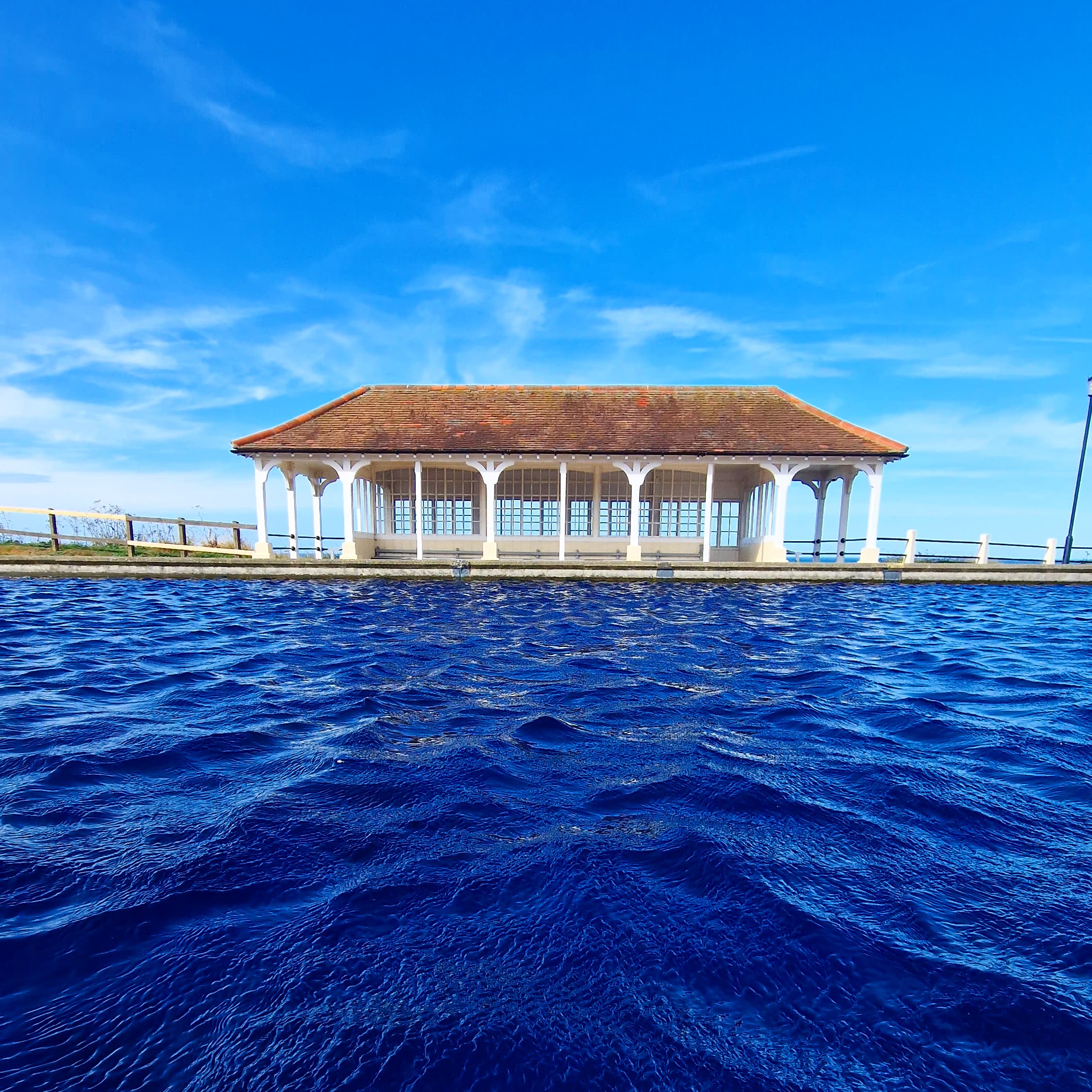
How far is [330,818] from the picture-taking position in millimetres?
2963

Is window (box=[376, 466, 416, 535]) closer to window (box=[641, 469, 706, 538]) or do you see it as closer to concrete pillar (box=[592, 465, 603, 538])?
concrete pillar (box=[592, 465, 603, 538])

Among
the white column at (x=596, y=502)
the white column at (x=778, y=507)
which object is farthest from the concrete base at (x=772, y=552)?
the white column at (x=596, y=502)

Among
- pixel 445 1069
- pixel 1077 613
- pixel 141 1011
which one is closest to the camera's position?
pixel 445 1069

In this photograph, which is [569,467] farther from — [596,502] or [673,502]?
[673,502]

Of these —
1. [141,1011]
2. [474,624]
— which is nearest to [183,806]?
[141,1011]

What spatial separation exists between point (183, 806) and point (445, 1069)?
7.46 ft

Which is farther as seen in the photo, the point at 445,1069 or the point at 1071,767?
the point at 1071,767

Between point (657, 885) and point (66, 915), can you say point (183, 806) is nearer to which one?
point (66, 915)

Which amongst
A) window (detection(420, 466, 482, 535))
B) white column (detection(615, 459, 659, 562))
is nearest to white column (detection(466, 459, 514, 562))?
window (detection(420, 466, 482, 535))

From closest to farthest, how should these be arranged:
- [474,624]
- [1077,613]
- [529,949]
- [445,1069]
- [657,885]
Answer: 1. [445,1069]
2. [529,949]
3. [657,885]
4. [474,624]
5. [1077,613]

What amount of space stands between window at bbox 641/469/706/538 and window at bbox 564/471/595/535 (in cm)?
168

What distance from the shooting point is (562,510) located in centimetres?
1521

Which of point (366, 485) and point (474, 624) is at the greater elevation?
point (366, 485)

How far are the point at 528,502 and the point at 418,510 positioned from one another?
155 inches
